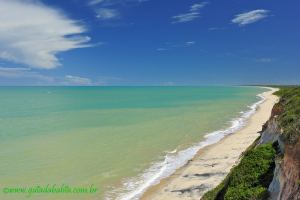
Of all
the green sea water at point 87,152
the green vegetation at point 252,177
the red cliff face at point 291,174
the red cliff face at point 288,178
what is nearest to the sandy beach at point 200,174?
the green sea water at point 87,152

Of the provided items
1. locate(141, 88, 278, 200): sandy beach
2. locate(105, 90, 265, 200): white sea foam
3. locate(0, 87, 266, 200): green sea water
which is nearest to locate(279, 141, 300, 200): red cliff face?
locate(141, 88, 278, 200): sandy beach

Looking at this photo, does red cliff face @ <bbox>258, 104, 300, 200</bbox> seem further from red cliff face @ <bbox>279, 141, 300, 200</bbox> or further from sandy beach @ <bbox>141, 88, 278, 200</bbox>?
sandy beach @ <bbox>141, 88, 278, 200</bbox>

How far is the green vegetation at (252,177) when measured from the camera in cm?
909

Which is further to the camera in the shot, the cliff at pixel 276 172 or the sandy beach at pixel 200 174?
the sandy beach at pixel 200 174

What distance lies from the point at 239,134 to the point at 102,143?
11.7m

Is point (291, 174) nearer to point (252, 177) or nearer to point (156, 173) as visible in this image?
point (252, 177)

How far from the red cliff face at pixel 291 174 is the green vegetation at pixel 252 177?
1024mm

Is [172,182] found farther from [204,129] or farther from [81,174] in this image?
[204,129]

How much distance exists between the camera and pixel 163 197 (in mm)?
13633

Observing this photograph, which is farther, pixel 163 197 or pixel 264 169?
pixel 163 197

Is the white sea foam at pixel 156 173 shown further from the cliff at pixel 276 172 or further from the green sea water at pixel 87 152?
the cliff at pixel 276 172

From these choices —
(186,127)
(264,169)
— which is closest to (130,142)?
(186,127)

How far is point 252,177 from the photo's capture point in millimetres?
9906

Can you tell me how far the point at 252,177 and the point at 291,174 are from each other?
2.51 metres
